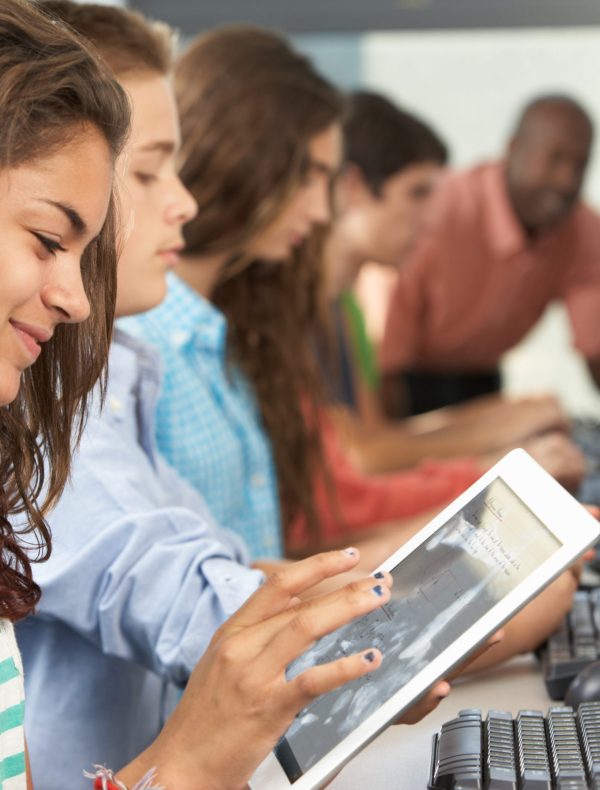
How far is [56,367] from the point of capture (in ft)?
2.89

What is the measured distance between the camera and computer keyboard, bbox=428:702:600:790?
758mm

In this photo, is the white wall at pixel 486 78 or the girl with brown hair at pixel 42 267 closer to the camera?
the girl with brown hair at pixel 42 267

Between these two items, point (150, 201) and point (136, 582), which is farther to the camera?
point (150, 201)

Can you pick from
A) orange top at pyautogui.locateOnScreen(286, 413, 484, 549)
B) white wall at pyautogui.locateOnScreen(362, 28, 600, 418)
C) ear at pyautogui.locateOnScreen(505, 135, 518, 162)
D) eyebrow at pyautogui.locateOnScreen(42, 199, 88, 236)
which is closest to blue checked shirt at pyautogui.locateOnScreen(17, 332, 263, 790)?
eyebrow at pyautogui.locateOnScreen(42, 199, 88, 236)

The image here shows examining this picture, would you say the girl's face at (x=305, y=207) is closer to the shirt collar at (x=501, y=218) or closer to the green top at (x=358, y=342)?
the green top at (x=358, y=342)

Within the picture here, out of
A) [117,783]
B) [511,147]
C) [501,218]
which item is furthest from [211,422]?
[511,147]

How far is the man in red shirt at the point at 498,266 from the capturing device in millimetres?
2727

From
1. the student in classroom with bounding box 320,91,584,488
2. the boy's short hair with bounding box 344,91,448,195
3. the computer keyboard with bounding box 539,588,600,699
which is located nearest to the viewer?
the computer keyboard with bounding box 539,588,600,699

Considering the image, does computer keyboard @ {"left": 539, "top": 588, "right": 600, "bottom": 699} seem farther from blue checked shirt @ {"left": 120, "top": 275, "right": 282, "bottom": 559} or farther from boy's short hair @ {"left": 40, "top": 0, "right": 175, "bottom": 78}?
boy's short hair @ {"left": 40, "top": 0, "right": 175, "bottom": 78}

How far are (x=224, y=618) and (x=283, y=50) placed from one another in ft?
2.94

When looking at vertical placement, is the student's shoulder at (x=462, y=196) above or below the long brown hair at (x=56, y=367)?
below

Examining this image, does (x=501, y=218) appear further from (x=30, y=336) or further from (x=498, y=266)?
(x=30, y=336)

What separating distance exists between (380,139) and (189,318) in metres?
1.26

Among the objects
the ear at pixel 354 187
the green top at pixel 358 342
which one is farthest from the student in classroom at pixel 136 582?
the ear at pixel 354 187
